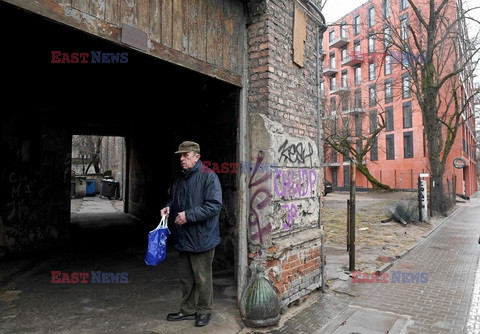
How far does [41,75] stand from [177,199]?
4550 mm

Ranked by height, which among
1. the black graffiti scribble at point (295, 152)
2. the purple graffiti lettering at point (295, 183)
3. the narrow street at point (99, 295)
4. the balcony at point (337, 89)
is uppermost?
the balcony at point (337, 89)

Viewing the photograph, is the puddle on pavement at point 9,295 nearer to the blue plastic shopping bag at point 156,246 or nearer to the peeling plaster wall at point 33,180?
the peeling plaster wall at point 33,180

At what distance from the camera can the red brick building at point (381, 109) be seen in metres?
28.7

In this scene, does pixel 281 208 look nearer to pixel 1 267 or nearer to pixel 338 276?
pixel 338 276

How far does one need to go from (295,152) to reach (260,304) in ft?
6.56

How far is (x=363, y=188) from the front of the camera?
115 feet

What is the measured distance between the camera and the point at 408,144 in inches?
1241

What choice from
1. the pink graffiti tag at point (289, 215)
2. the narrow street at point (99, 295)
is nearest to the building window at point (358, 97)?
the narrow street at point (99, 295)

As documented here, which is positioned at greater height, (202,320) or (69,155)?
(69,155)

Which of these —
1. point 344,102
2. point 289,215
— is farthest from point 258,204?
point 344,102

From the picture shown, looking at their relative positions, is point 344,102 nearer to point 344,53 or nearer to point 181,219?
point 344,53

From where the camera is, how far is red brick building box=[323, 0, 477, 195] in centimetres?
2869

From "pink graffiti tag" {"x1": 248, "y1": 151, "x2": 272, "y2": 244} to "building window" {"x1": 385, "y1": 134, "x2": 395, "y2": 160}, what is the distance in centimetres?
3293

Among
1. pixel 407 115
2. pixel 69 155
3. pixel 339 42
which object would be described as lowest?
pixel 69 155
